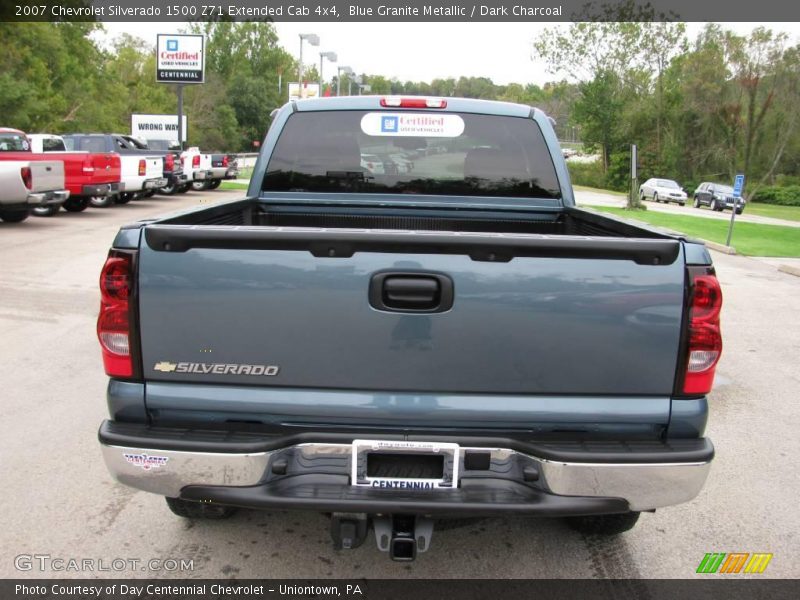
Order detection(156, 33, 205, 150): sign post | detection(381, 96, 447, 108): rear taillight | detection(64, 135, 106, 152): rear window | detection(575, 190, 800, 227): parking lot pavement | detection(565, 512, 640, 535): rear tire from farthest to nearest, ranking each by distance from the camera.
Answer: detection(156, 33, 205, 150): sign post < detection(575, 190, 800, 227): parking lot pavement < detection(64, 135, 106, 152): rear window < detection(381, 96, 447, 108): rear taillight < detection(565, 512, 640, 535): rear tire

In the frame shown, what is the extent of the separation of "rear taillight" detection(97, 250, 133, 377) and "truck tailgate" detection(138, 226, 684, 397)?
7 cm

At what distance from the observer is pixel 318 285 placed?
253 cm

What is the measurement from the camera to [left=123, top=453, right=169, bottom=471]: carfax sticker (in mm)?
2553

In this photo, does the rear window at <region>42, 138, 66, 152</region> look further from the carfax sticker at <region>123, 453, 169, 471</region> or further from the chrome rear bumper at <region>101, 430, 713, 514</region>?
the chrome rear bumper at <region>101, 430, 713, 514</region>

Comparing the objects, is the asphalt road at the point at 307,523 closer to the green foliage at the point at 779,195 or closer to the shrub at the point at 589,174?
the green foliage at the point at 779,195

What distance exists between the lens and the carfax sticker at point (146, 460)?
2.55 meters

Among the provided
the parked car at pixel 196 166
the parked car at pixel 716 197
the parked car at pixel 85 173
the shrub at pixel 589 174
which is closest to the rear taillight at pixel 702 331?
the parked car at pixel 85 173

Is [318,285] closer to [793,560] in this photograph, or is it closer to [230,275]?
[230,275]

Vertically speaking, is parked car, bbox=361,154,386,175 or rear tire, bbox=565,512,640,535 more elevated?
parked car, bbox=361,154,386,175

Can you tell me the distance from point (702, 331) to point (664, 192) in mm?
40020

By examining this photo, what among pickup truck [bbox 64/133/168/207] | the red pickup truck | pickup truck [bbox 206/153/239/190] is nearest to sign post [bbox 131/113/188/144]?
pickup truck [bbox 206/153/239/190]

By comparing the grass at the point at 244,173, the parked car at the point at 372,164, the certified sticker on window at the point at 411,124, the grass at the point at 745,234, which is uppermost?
the certified sticker on window at the point at 411,124

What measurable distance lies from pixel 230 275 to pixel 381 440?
0.79 metres

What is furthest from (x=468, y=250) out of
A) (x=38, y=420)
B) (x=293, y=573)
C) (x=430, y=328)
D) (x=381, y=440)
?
(x=38, y=420)
